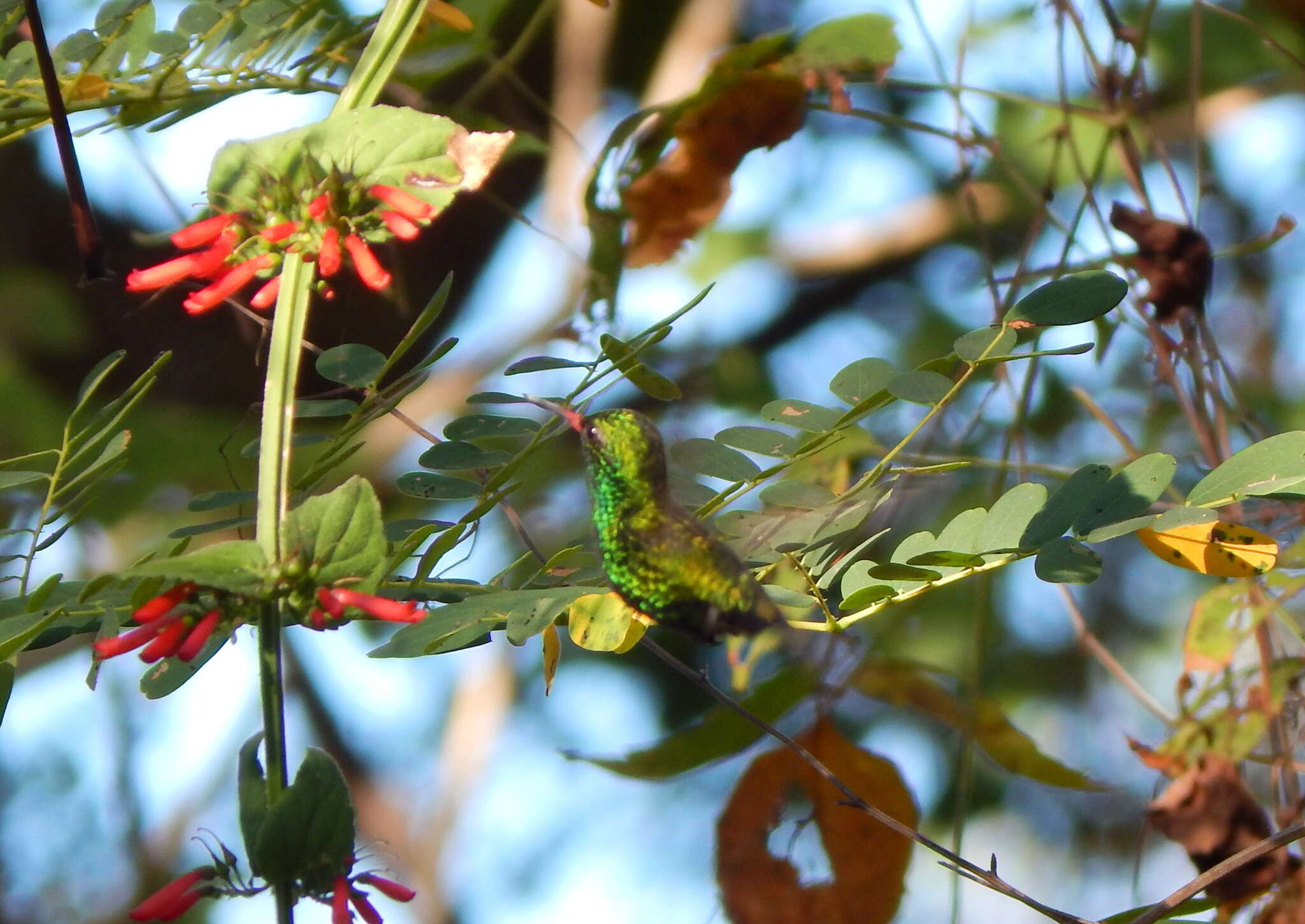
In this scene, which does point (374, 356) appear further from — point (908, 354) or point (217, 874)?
point (908, 354)

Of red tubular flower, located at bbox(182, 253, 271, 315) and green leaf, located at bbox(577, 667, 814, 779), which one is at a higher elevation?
red tubular flower, located at bbox(182, 253, 271, 315)

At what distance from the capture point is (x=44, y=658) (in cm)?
290

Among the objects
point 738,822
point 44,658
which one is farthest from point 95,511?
point 738,822

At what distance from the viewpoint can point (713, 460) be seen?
1.01m

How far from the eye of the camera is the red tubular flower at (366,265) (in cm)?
89

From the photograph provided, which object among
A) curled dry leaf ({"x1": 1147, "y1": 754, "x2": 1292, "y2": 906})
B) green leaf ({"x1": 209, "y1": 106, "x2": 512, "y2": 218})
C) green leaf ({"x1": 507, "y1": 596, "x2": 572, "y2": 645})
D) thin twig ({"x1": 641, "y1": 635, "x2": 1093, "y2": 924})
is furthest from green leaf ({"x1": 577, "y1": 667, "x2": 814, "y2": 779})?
green leaf ({"x1": 209, "y1": 106, "x2": 512, "y2": 218})

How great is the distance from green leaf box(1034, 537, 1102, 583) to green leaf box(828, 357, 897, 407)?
0.18 meters

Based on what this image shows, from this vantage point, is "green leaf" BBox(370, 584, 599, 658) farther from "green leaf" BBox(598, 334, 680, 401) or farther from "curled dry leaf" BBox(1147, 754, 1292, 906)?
"curled dry leaf" BBox(1147, 754, 1292, 906)

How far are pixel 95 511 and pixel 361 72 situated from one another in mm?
2131

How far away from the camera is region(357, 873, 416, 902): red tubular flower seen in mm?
825

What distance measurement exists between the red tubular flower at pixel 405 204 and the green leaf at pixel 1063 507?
0.51 meters

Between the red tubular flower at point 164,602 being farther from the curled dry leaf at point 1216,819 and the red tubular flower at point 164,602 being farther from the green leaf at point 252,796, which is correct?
the curled dry leaf at point 1216,819

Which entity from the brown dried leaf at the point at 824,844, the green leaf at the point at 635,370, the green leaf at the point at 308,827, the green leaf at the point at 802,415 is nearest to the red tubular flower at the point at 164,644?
the green leaf at the point at 308,827

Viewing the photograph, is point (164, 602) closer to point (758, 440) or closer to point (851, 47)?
point (758, 440)
